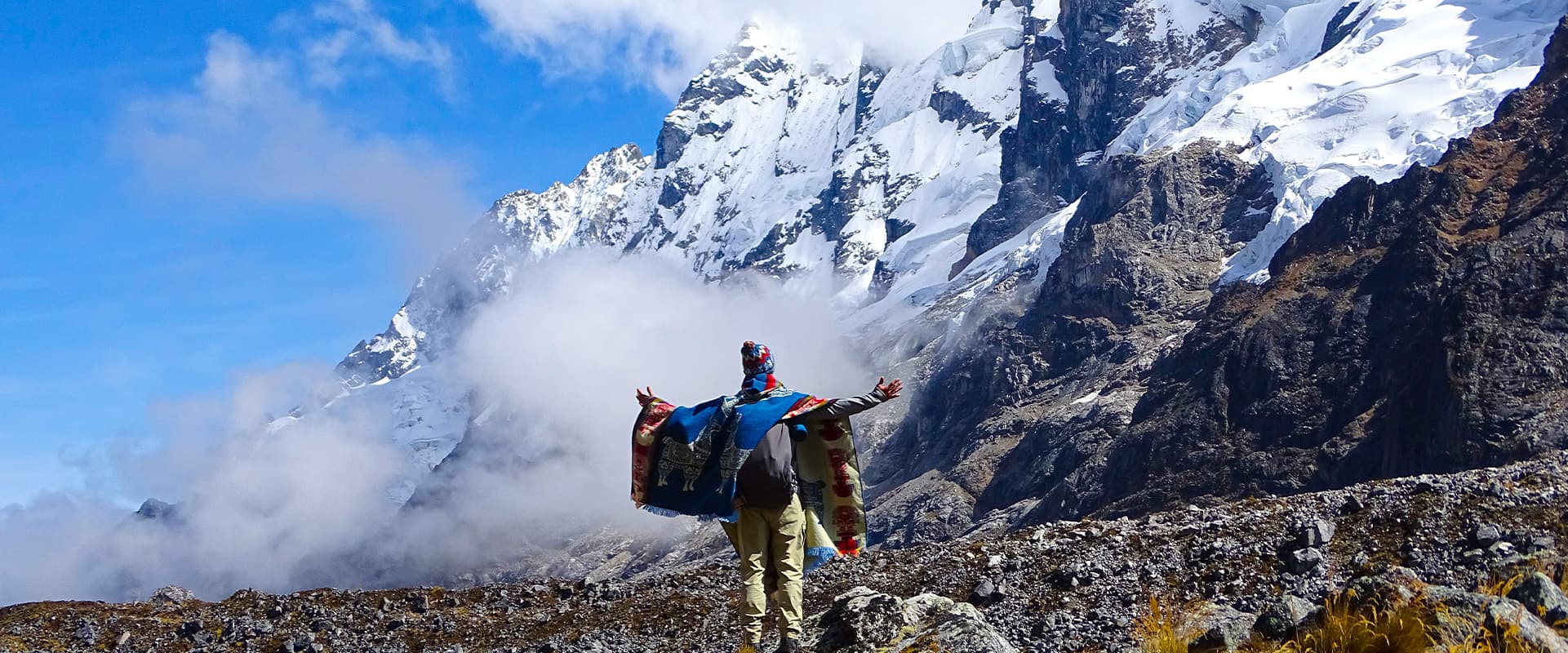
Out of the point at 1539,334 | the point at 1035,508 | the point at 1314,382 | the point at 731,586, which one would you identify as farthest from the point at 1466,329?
the point at 731,586

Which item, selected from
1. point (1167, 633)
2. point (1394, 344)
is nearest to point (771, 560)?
point (1167, 633)

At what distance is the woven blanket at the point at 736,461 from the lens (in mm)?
13781

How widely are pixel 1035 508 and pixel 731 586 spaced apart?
150 meters

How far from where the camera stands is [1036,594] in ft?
59.0

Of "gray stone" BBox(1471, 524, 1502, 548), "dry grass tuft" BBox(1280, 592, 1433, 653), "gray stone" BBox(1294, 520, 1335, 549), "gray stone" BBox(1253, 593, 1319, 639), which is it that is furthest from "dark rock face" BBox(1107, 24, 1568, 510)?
"dry grass tuft" BBox(1280, 592, 1433, 653)

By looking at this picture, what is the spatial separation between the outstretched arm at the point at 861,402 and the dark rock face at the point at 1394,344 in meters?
111

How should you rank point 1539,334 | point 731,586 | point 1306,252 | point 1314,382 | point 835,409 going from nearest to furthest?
Answer: point 835,409 → point 731,586 → point 1539,334 → point 1314,382 → point 1306,252

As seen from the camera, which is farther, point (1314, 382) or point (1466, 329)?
point (1314, 382)

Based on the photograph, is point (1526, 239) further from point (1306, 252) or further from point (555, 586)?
point (555, 586)

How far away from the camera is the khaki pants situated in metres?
13.3

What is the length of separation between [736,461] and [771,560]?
1.07m

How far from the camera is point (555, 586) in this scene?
2427 centimetres

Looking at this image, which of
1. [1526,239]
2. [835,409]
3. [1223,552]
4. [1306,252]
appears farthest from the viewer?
[1306,252]

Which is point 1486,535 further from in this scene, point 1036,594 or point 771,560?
point 771,560
